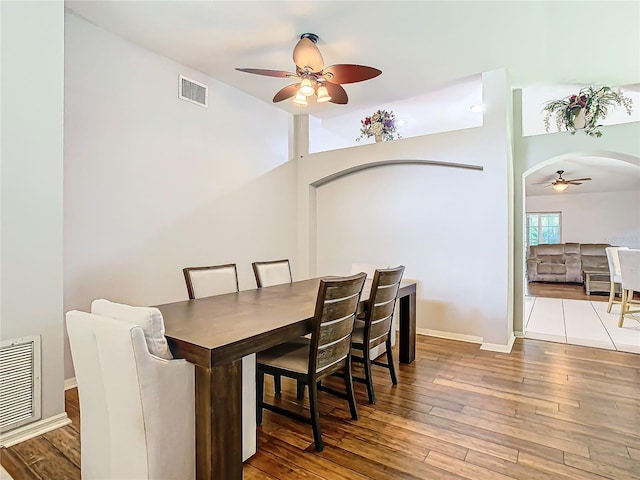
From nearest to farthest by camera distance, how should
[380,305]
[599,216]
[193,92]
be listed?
[380,305]
[193,92]
[599,216]

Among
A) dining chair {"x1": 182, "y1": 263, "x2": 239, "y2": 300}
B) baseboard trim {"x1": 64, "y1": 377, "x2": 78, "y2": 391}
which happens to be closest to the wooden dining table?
dining chair {"x1": 182, "y1": 263, "x2": 239, "y2": 300}

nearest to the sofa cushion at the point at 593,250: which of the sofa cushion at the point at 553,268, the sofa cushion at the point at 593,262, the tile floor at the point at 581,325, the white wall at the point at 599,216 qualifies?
the sofa cushion at the point at 593,262

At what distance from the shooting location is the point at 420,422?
2.34 metres

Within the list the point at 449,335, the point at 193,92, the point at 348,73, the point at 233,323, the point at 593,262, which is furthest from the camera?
the point at 593,262

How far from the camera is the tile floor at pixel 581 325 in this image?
4.12m

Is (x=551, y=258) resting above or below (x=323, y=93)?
below

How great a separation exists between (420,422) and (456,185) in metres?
2.83

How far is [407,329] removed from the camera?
3.42 metres

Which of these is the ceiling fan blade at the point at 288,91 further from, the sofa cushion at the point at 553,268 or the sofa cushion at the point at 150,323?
the sofa cushion at the point at 553,268

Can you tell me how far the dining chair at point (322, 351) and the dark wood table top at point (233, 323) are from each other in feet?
0.38

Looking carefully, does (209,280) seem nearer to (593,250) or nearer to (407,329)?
(407,329)

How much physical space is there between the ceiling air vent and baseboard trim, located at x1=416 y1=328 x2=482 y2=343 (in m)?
3.65

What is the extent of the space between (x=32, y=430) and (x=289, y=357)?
1592 mm

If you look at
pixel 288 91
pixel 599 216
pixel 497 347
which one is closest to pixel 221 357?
pixel 288 91
